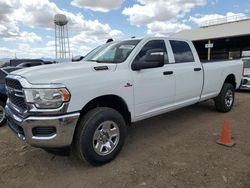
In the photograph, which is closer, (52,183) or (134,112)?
(52,183)

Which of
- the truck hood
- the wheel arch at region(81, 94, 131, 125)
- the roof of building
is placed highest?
the roof of building

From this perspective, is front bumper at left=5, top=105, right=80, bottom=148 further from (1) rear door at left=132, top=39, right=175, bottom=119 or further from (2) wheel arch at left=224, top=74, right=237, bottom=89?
(2) wheel arch at left=224, top=74, right=237, bottom=89

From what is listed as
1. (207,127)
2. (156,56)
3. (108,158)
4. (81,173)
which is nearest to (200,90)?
(207,127)

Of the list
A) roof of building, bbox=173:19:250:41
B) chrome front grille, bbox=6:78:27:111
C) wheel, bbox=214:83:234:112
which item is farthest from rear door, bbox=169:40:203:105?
roof of building, bbox=173:19:250:41

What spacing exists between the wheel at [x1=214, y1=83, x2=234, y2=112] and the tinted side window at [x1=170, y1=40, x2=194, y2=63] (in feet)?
5.86

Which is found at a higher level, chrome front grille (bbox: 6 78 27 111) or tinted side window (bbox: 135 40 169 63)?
tinted side window (bbox: 135 40 169 63)

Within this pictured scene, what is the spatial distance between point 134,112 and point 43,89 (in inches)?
64.3

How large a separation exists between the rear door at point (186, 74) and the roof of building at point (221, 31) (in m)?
22.7

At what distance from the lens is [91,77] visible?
348 cm

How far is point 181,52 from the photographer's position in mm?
5262

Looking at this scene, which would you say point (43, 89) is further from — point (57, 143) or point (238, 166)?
point (238, 166)

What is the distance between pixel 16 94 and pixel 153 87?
2.26m

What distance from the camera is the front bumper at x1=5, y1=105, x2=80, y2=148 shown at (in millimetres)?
3125

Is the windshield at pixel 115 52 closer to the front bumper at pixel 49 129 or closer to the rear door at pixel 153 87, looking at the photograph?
the rear door at pixel 153 87
